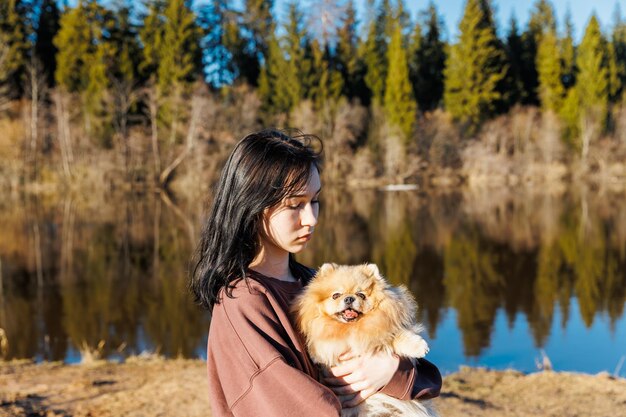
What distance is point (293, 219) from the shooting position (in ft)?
5.94

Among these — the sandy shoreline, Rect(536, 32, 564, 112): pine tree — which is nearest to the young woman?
the sandy shoreline

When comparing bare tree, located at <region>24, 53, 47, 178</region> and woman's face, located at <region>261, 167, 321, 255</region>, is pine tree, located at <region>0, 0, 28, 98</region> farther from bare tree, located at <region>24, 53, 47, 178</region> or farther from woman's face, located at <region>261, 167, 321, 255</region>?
woman's face, located at <region>261, 167, 321, 255</region>

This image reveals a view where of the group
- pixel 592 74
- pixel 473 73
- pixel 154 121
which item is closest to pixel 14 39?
pixel 154 121

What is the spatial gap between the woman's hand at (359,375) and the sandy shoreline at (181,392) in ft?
9.83

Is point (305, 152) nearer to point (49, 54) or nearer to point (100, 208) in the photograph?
point (100, 208)

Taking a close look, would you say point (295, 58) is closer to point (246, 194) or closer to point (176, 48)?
point (176, 48)

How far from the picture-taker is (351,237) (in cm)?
1650

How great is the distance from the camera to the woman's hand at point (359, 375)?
65.8 inches

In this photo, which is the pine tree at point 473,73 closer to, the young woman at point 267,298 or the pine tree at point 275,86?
the pine tree at point 275,86

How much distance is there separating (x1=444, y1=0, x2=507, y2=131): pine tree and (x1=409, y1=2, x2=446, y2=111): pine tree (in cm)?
182

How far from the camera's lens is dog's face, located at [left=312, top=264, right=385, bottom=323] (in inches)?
67.7

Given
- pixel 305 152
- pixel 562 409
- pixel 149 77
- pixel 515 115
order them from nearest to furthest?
1. pixel 305 152
2. pixel 562 409
3. pixel 149 77
4. pixel 515 115

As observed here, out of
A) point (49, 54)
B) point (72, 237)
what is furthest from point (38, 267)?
point (49, 54)

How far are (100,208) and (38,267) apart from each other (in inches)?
477
